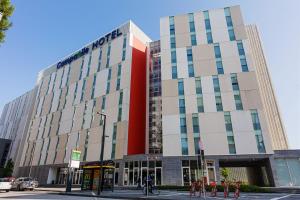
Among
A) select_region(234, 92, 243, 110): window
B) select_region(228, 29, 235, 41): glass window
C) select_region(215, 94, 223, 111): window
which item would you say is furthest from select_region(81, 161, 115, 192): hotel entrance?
select_region(228, 29, 235, 41): glass window

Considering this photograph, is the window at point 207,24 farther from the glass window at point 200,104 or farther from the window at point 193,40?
the glass window at point 200,104

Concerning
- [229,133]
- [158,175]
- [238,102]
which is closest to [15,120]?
[158,175]

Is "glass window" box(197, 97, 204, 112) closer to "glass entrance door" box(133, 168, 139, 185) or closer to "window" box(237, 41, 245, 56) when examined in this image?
"window" box(237, 41, 245, 56)

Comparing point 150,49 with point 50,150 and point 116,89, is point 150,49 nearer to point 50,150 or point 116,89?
point 116,89

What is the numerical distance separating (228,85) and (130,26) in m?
25.7

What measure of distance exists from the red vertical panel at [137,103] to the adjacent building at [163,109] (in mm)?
195

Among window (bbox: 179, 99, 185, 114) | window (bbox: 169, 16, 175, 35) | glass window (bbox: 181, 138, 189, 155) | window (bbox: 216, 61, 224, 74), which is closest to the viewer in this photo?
glass window (bbox: 181, 138, 189, 155)

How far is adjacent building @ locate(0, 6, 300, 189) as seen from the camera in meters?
30.8

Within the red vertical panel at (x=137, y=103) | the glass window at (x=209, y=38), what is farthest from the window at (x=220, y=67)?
the red vertical panel at (x=137, y=103)

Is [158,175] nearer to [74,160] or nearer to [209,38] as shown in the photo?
[74,160]

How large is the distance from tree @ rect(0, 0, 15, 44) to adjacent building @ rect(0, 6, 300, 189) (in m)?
18.9

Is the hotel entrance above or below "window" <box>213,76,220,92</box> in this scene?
below

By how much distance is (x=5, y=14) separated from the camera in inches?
375

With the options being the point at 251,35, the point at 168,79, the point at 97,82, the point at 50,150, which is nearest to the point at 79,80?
the point at 97,82
